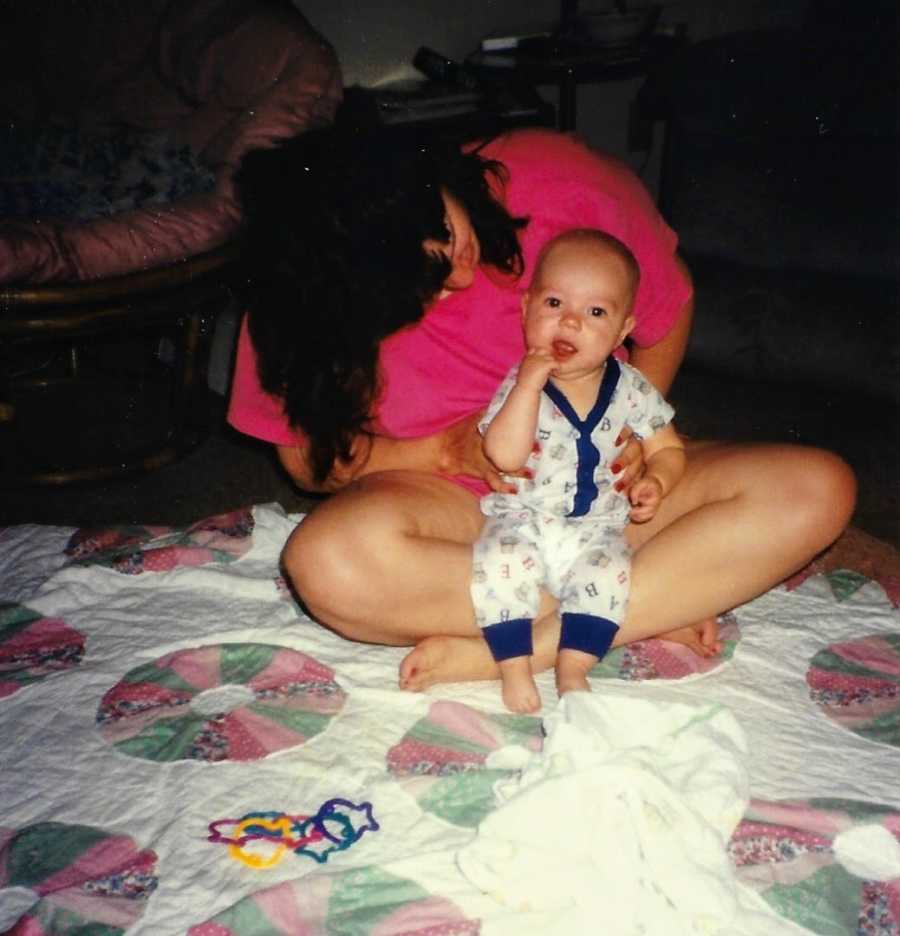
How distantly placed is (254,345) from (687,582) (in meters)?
0.58

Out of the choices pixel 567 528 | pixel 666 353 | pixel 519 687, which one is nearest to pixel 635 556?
pixel 567 528

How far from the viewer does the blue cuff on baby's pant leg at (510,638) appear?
103 cm

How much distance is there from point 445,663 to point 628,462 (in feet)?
1.03

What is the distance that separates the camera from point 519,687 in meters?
1.04

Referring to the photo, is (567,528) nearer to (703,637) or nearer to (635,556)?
(635,556)

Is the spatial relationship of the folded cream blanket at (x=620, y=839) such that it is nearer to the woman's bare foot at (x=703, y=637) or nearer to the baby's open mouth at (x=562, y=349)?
the woman's bare foot at (x=703, y=637)

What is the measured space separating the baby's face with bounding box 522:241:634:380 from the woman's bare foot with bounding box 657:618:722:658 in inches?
13.3

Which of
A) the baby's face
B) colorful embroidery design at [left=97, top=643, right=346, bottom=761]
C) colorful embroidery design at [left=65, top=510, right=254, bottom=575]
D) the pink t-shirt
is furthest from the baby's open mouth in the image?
colorful embroidery design at [left=65, top=510, right=254, bottom=575]

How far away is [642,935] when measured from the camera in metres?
0.77

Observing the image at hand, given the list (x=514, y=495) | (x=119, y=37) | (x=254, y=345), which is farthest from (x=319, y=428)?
(x=119, y=37)

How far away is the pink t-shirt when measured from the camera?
3.74 ft

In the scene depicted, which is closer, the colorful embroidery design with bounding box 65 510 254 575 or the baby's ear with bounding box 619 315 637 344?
the baby's ear with bounding box 619 315 637 344

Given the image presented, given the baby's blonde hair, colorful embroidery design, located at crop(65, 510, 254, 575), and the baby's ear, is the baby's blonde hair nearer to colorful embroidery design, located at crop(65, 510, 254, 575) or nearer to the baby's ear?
the baby's ear

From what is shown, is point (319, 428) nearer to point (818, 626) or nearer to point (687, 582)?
point (687, 582)
